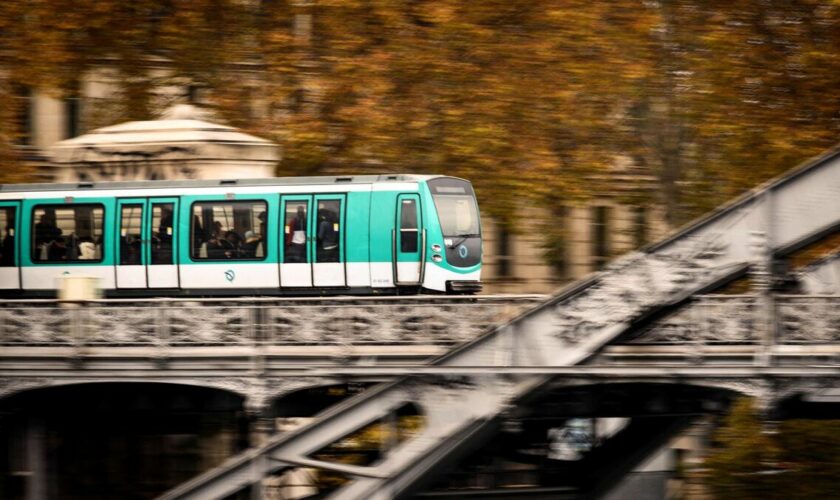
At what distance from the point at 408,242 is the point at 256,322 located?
163 inches

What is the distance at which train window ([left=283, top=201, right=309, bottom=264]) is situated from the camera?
76.1 feet

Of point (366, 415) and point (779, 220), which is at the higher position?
point (779, 220)

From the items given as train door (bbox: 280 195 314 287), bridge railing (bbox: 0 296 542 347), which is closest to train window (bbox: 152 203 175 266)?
train door (bbox: 280 195 314 287)

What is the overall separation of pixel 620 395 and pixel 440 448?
2.34 metres

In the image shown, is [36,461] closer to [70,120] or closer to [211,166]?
[211,166]

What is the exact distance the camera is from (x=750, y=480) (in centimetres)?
2683

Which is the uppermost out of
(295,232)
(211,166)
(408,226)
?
(211,166)

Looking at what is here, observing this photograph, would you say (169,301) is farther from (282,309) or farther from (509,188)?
(509,188)

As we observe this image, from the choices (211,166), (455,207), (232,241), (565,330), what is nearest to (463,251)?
(455,207)

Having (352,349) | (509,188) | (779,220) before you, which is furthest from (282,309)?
(509,188)

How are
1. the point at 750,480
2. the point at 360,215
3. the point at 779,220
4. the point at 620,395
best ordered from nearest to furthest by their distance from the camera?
the point at 779,220 < the point at 620,395 < the point at 360,215 < the point at 750,480

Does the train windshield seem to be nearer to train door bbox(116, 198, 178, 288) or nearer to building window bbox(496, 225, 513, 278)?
train door bbox(116, 198, 178, 288)

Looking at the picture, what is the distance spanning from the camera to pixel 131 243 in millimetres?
23891

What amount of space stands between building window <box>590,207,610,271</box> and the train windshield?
12771 mm
